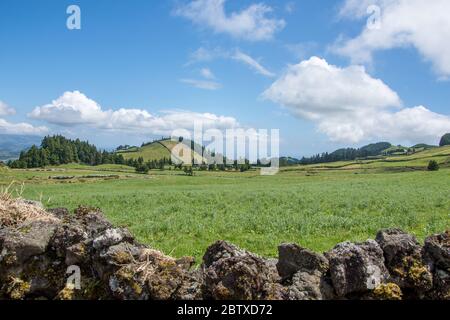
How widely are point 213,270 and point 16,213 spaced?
4493 millimetres

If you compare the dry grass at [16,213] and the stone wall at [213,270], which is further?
the dry grass at [16,213]

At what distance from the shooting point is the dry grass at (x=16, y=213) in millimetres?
6965

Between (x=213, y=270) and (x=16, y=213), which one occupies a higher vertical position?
(x=16, y=213)

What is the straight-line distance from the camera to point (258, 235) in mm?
16922

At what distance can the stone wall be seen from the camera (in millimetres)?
4926

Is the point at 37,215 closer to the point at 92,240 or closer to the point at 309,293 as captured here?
the point at 92,240

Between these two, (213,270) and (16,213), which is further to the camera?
(16,213)

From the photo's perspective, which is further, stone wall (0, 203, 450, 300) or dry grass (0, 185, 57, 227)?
dry grass (0, 185, 57, 227)

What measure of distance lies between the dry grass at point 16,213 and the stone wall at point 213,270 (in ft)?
2.41

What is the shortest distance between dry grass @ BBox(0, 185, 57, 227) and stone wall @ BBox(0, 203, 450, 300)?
0.73m

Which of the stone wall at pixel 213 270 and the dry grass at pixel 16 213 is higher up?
the dry grass at pixel 16 213

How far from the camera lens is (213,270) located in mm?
4895

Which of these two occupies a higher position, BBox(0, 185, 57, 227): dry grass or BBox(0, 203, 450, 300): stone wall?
BBox(0, 185, 57, 227): dry grass

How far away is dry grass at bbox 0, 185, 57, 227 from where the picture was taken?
6.96 m
